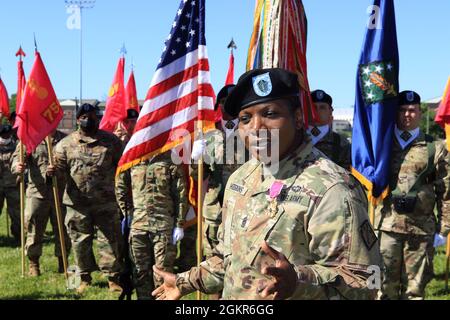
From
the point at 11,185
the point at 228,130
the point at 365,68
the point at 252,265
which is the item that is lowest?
the point at 11,185

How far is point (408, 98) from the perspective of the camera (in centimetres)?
550

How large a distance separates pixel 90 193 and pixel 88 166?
0.36 m

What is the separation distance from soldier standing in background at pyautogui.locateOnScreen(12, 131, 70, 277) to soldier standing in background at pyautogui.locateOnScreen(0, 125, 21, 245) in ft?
5.30

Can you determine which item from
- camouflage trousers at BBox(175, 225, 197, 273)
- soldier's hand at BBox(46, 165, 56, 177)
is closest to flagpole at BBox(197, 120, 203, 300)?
camouflage trousers at BBox(175, 225, 197, 273)

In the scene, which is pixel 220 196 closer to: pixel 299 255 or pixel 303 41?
pixel 303 41

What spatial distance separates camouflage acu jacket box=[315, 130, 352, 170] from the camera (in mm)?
6219

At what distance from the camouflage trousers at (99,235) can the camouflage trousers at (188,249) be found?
99 cm

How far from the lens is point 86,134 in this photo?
712cm

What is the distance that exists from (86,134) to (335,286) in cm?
576

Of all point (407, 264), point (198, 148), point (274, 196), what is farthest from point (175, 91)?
point (274, 196)

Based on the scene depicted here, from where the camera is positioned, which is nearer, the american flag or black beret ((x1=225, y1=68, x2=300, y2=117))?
black beret ((x1=225, y1=68, x2=300, y2=117))

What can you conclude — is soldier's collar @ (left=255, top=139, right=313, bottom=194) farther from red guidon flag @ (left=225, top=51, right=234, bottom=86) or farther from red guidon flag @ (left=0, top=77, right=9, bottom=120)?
red guidon flag @ (left=0, top=77, right=9, bottom=120)

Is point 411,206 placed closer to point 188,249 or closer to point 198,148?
point 198,148

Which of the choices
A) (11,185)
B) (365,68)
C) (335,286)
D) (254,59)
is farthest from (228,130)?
(11,185)
